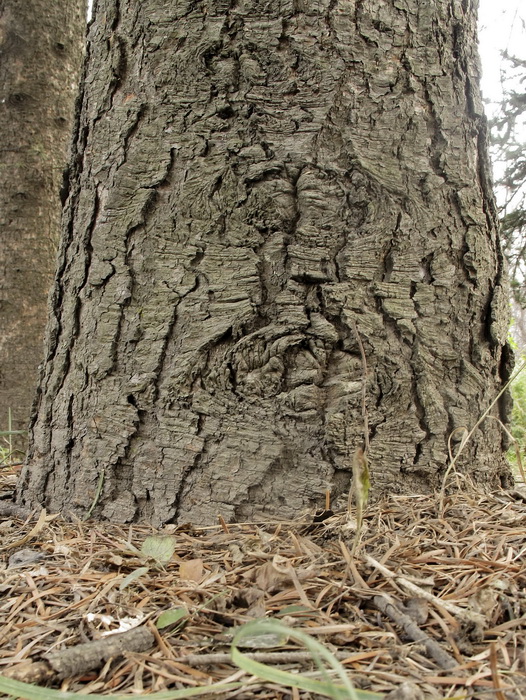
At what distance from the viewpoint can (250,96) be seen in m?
1.50

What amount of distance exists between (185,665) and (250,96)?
1.32 metres

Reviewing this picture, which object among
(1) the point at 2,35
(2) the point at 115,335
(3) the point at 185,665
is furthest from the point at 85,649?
(1) the point at 2,35

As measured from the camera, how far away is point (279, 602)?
1033mm

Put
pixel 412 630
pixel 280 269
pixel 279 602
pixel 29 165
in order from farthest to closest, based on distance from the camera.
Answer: pixel 29 165, pixel 280 269, pixel 279 602, pixel 412 630

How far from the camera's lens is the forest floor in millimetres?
841

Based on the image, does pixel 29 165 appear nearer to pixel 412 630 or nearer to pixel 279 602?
pixel 279 602

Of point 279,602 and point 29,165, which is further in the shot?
point 29,165

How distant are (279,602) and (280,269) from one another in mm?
803

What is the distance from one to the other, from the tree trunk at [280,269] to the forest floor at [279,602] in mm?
145

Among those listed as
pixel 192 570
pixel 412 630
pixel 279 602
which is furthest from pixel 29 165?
pixel 412 630

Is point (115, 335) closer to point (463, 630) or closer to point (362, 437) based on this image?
point (362, 437)

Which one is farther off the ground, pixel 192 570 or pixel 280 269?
pixel 280 269

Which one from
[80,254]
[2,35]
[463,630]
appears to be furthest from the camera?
[2,35]

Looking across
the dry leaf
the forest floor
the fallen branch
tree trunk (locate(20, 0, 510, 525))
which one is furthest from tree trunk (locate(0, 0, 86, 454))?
the fallen branch
